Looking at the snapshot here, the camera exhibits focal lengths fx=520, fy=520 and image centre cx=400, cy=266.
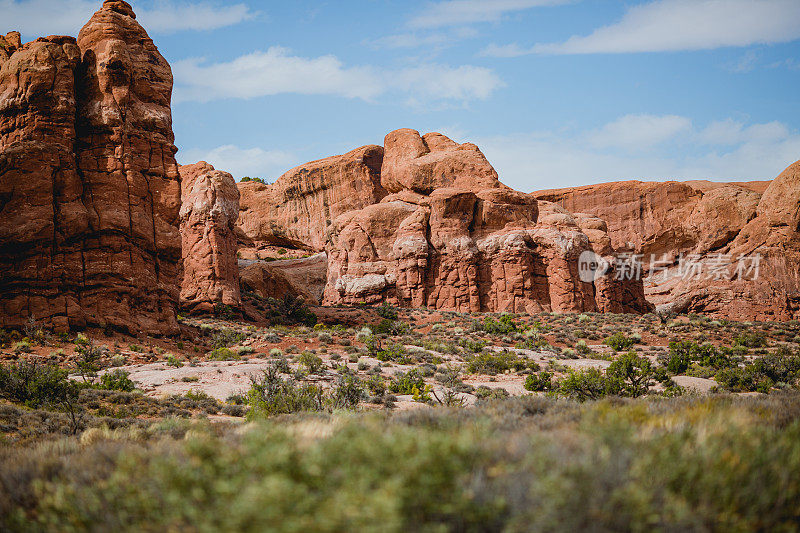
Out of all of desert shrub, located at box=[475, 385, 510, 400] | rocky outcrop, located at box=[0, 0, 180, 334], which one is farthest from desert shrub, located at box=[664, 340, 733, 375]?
rocky outcrop, located at box=[0, 0, 180, 334]

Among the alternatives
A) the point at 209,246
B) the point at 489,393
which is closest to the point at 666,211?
the point at 209,246

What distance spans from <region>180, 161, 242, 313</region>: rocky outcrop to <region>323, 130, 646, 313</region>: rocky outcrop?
32.7 ft

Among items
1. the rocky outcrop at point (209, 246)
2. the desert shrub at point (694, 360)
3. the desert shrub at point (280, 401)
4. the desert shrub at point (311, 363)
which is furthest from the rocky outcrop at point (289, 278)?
the desert shrub at point (694, 360)

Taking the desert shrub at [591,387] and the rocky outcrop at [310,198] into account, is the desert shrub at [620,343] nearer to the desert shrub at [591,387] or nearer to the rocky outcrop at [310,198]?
the desert shrub at [591,387]

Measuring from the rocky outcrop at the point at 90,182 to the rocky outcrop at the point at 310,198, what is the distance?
32.2 meters

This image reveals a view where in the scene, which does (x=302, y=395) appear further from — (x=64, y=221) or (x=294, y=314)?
(x=294, y=314)

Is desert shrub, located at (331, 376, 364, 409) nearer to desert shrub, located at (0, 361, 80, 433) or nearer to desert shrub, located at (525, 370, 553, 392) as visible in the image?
desert shrub, located at (525, 370, 553, 392)

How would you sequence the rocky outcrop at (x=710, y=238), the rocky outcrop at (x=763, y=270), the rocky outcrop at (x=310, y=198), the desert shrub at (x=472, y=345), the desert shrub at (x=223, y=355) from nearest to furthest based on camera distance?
1. the desert shrub at (x=223, y=355)
2. the desert shrub at (x=472, y=345)
3. the rocky outcrop at (x=763, y=270)
4. the rocky outcrop at (x=710, y=238)
5. the rocky outcrop at (x=310, y=198)

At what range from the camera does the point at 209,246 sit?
1187 inches

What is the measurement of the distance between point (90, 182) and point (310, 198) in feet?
124

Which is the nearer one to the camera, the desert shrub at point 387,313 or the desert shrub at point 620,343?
the desert shrub at point 620,343

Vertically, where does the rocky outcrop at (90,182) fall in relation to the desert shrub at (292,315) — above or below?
above

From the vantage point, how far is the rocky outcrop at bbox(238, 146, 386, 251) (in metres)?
56.9

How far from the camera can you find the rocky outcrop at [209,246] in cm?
2934
